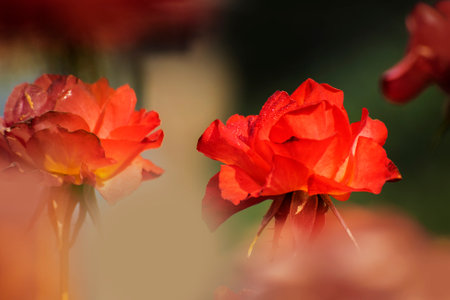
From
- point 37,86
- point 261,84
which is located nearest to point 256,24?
point 261,84

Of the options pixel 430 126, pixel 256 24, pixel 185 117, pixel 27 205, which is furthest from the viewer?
pixel 256 24

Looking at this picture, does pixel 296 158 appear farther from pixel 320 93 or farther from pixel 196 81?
pixel 196 81

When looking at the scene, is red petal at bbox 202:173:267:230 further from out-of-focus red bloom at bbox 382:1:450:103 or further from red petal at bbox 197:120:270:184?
out-of-focus red bloom at bbox 382:1:450:103

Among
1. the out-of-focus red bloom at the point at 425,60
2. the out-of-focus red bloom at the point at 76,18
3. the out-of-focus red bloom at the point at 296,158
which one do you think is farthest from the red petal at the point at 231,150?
the out-of-focus red bloom at the point at 76,18

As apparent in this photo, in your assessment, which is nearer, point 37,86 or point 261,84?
point 37,86

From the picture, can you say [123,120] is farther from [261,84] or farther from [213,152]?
[261,84]
